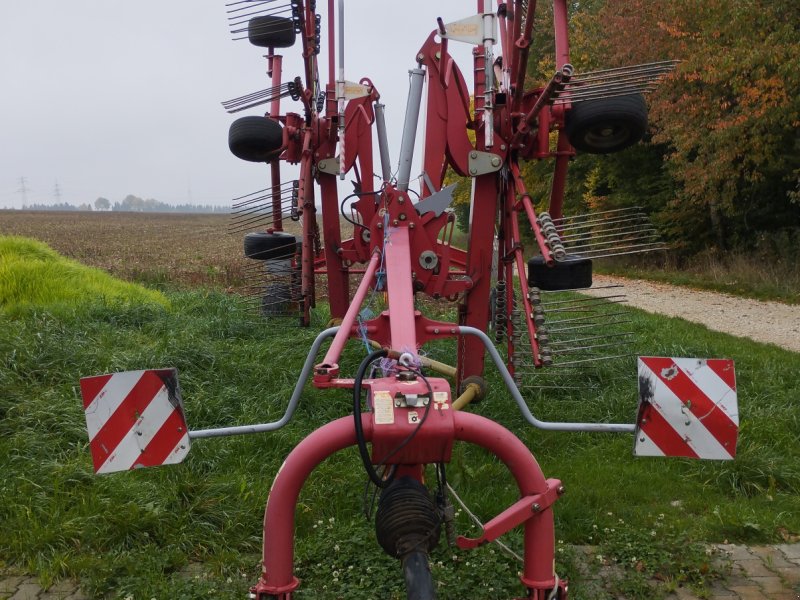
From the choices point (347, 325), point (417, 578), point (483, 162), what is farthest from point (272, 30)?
point (417, 578)

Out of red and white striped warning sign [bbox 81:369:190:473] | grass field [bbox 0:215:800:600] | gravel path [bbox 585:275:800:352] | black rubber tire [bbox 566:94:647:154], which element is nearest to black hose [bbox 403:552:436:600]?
red and white striped warning sign [bbox 81:369:190:473]

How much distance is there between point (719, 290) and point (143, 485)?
12213 millimetres

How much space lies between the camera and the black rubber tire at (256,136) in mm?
4824

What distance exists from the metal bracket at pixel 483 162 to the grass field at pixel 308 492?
164cm

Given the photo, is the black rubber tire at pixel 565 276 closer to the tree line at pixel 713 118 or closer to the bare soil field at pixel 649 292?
the bare soil field at pixel 649 292

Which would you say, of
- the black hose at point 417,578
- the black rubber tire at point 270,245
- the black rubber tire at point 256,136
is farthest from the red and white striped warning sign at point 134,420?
the black rubber tire at point 270,245

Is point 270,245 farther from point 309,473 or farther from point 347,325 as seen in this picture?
point 309,473

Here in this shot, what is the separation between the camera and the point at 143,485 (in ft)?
12.0

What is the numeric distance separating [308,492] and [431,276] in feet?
4.36

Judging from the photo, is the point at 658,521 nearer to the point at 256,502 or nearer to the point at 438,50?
the point at 256,502

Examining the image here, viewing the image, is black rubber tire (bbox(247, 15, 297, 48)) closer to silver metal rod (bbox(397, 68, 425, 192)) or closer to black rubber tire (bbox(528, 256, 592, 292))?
silver metal rod (bbox(397, 68, 425, 192))

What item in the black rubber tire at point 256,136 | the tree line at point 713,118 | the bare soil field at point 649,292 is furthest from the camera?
the tree line at point 713,118

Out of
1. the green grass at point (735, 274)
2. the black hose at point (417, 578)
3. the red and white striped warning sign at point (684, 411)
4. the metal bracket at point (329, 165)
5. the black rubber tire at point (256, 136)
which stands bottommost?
the green grass at point (735, 274)

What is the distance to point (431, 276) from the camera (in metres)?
3.96
